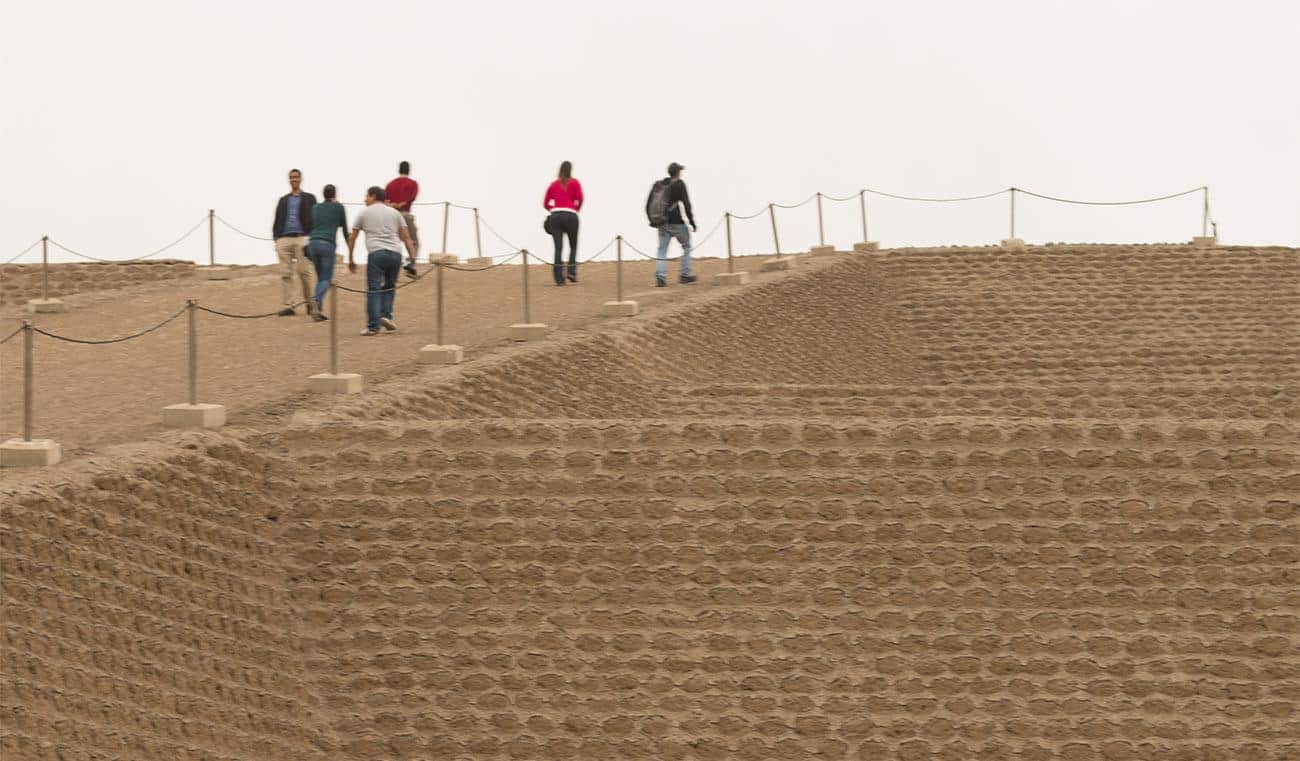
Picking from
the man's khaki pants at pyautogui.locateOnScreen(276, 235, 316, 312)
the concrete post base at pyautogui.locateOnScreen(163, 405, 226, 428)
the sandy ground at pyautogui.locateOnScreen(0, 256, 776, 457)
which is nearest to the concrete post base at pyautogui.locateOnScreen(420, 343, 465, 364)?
the sandy ground at pyautogui.locateOnScreen(0, 256, 776, 457)

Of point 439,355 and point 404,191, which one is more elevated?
point 404,191

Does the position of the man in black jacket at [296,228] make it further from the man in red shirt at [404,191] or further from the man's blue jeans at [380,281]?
the man in red shirt at [404,191]

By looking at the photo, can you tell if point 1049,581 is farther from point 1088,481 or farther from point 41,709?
point 41,709

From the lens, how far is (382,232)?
653 inches

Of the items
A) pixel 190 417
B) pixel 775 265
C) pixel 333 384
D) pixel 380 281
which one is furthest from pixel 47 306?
pixel 190 417

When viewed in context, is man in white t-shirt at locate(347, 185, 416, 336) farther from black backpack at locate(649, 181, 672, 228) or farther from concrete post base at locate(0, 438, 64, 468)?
concrete post base at locate(0, 438, 64, 468)

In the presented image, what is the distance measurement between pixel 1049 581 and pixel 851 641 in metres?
1.32

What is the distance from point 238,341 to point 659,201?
5.14 meters

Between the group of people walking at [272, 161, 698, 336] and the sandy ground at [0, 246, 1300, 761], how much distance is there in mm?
3456

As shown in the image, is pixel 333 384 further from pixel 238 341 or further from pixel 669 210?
pixel 669 210

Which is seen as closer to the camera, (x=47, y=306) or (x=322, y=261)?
(x=322, y=261)

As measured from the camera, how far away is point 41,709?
9.32m

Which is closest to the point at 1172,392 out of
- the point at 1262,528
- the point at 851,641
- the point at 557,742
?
the point at 1262,528

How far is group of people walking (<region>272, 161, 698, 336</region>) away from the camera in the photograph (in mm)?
16688
